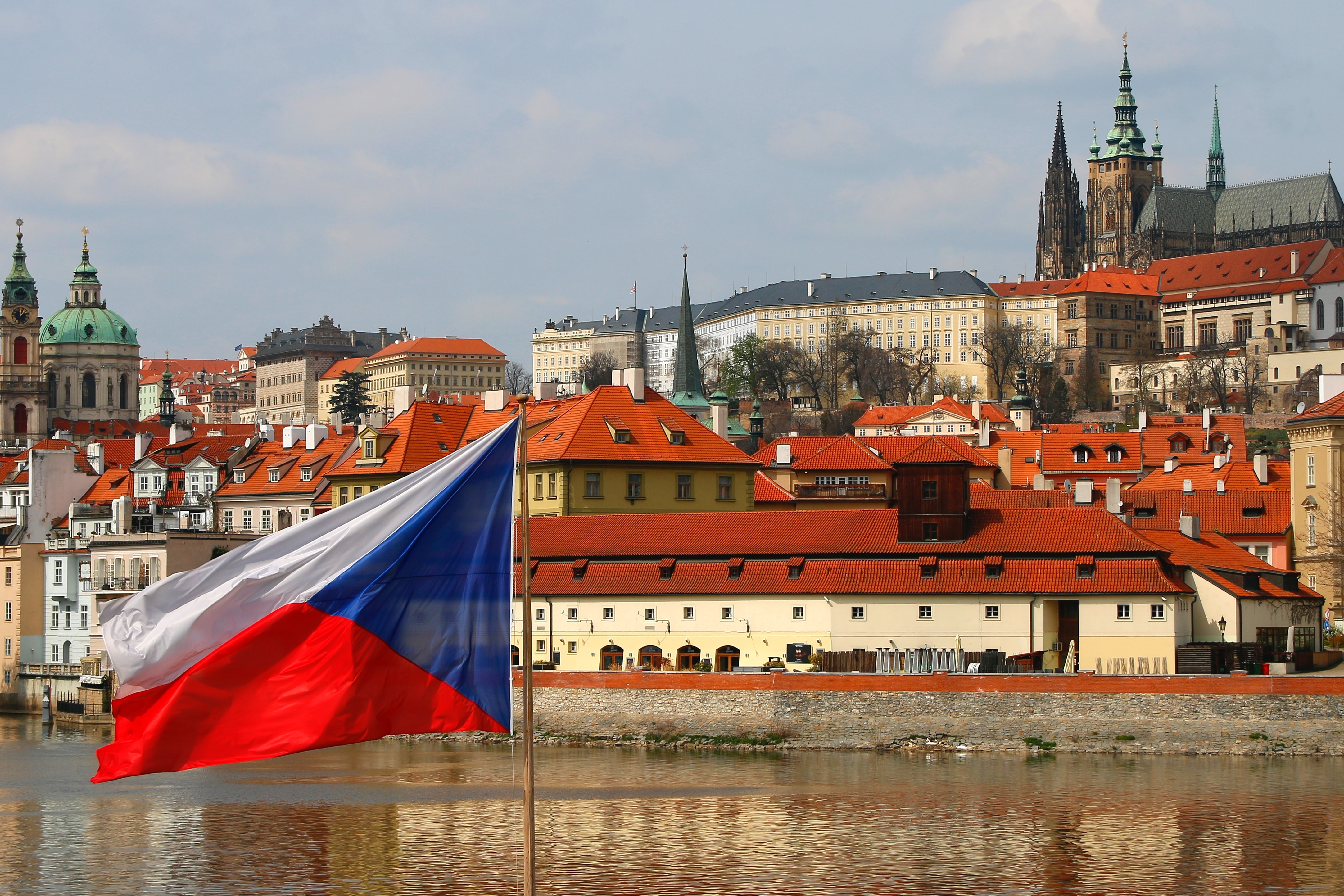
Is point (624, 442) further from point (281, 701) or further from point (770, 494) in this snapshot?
point (281, 701)

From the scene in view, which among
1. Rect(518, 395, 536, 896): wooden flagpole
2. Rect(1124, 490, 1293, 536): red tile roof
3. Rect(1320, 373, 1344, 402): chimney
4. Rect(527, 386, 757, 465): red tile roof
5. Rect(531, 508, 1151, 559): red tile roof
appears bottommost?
Rect(518, 395, 536, 896): wooden flagpole

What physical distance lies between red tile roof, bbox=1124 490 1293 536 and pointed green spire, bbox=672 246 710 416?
51.4 metres

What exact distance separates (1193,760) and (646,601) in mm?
18103

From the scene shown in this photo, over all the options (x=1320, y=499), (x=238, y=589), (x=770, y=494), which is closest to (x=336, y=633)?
(x=238, y=589)

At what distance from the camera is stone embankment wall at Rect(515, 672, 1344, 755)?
5025 centimetres

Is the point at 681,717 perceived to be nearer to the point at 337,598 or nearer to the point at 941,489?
the point at 941,489

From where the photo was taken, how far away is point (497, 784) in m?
48.3

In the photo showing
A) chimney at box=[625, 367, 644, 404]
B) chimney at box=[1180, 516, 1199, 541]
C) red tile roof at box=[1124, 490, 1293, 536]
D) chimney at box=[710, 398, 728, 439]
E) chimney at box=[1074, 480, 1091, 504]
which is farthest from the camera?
chimney at box=[710, 398, 728, 439]

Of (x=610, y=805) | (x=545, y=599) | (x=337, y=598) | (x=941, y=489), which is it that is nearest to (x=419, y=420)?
(x=545, y=599)

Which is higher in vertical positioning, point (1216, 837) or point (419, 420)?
point (419, 420)

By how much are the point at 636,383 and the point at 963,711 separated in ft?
107

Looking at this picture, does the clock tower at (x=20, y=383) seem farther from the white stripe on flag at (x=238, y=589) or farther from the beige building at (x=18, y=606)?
the white stripe on flag at (x=238, y=589)

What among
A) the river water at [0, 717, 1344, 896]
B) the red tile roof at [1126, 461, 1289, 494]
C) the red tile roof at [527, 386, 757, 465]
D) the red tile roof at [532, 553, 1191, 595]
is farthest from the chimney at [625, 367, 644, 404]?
the river water at [0, 717, 1344, 896]

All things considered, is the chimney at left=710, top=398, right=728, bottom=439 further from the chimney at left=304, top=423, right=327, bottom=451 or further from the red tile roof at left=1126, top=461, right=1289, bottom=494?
the red tile roof at left=1126, top=461, right=1289, bottom=494
